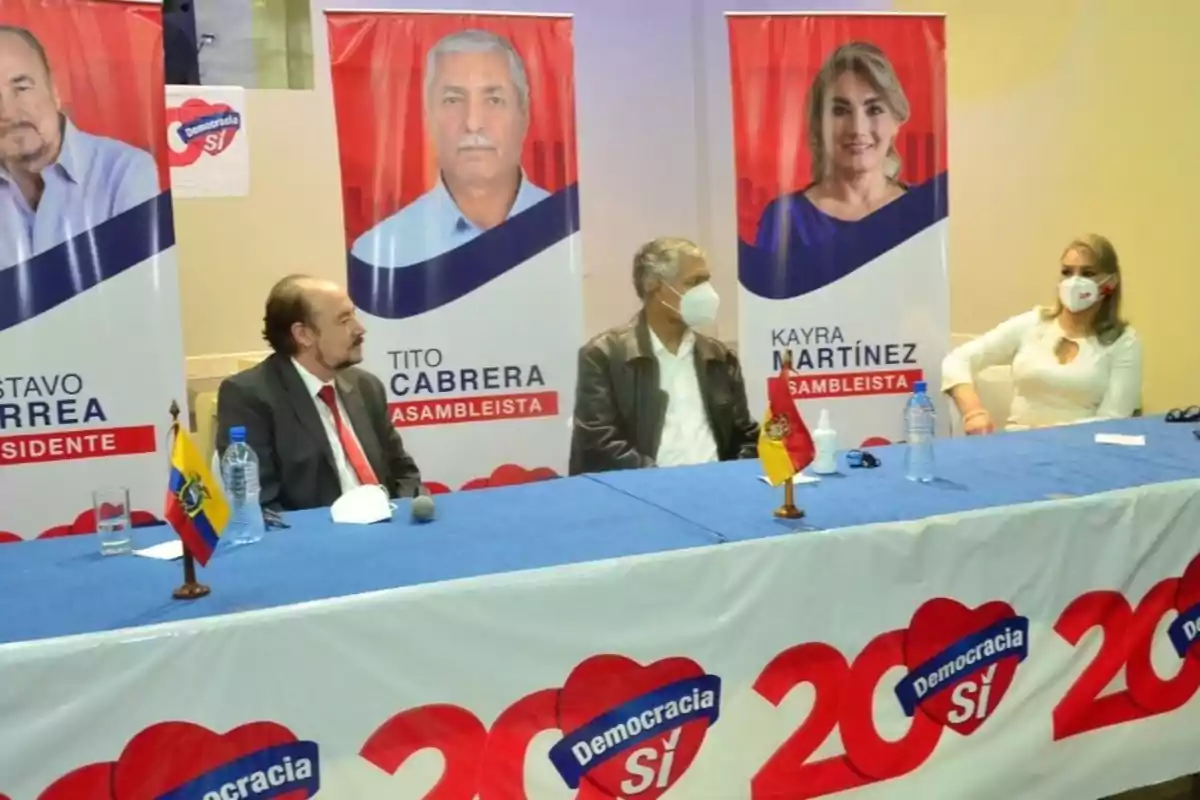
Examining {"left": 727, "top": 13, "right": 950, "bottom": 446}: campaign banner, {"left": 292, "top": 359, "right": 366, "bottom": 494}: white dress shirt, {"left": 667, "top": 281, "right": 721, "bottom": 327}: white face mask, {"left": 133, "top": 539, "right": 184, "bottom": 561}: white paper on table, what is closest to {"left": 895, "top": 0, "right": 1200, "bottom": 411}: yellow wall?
{"left": 727, "top": 13, "right": 950, "bottom": 446}: campaign banner

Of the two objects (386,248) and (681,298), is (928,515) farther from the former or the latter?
(386,248)

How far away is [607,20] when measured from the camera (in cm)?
491

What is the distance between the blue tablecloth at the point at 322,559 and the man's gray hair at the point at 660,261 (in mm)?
1044

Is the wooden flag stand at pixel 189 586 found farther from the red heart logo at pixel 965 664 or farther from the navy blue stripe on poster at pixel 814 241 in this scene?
the navy blue stripe on poster at pixel 814 241

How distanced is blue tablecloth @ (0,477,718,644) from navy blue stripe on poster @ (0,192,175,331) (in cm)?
126

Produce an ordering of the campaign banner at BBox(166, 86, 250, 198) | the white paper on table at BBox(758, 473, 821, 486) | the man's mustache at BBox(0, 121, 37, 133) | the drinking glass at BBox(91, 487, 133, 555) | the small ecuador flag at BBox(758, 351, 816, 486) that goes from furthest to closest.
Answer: the campaign banner at BBox(166, 86, 250, 198)
the man's mustache at BBox(0, 121, 37, 133)
the white paper on table at BBox(758, 473, 821, 486)
the small ecuador flag at BBox(758, 351, 816, 486)
the drinking glass at BBox(91, 487, 133, 555)

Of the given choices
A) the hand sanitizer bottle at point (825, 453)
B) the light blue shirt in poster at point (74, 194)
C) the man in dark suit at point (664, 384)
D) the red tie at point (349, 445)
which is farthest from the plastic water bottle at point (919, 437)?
the light blue shirt in poster at point (74, 194)

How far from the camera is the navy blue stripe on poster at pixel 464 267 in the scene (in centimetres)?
Result: 359

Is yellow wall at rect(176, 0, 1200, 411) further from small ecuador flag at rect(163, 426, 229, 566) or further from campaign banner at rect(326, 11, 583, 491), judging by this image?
small ecuador flag at rect(163, 426, 229, 566)

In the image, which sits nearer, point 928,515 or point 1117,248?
point 928,515

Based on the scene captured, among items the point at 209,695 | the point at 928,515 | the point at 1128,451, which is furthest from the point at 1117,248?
the point at 209,695

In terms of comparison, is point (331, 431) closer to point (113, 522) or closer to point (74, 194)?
point (113, 522)

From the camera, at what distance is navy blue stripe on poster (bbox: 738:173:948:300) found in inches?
151

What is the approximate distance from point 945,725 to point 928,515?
401 mm
